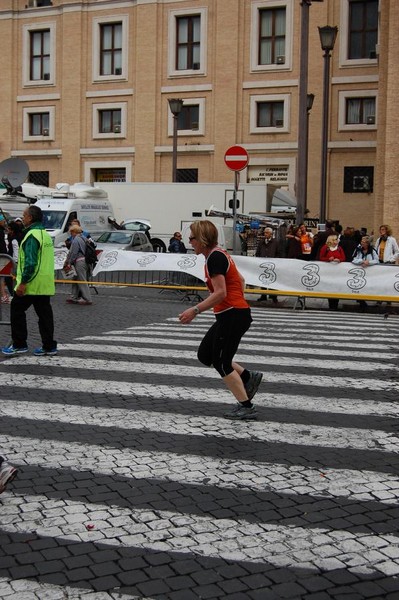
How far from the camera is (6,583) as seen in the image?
13.1ft

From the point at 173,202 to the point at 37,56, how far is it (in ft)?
58.0

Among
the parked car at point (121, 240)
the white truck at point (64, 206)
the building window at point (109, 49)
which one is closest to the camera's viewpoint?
the parked car at point (121, 240)

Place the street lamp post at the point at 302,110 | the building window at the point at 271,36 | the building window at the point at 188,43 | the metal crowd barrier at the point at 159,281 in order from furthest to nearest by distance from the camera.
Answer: the building window at the point at 188,43 < the building window at the point at 271,36 < the street lamp post at the point at 302,110 < the metal crowd barrier at the point at 159,281

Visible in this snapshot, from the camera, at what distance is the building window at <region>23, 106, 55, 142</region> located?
4650cm

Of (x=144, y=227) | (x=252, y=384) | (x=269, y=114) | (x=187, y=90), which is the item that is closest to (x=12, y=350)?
(x=252, y=384)

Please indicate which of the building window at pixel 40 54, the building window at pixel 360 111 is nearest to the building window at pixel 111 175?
the building window at pixel 40 54

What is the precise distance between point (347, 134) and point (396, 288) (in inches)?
961

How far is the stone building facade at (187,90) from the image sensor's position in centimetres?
4059

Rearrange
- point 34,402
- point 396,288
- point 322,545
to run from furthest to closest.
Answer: point 396,288 → point 34,402 → point 322,545

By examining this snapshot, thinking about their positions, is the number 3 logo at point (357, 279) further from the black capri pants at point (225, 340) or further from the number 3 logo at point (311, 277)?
the black capri pants at point (225, 340)

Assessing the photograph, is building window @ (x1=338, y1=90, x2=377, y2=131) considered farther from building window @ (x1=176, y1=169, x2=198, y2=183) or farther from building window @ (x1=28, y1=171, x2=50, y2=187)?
building window @ (x1=28, y1=171, x2=50, y2=187)

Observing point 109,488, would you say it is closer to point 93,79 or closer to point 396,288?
point 396,288

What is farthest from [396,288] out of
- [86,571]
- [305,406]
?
[86,571]

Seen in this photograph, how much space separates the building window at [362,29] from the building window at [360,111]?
2.02m
